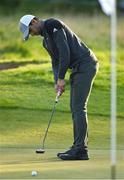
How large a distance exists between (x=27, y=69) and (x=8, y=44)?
872 centimetres

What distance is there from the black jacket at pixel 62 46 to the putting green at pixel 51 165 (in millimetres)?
931

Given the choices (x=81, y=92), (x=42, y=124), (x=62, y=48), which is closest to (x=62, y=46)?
(x=62, y=48)

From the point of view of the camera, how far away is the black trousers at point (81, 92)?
873 centimetres

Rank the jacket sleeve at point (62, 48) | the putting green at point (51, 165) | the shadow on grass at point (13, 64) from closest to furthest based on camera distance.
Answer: the putting green at point (51, 165) < the jacket sleeve at point (62, 48) < the shadow on grass at point (13, 64)

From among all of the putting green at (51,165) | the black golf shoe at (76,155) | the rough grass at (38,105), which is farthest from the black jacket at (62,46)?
the rough grass at (38,105)

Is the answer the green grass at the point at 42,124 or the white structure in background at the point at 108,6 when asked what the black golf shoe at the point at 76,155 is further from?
the white structure in background at the point at 108,6

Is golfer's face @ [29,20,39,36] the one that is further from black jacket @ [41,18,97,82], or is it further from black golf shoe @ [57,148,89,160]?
black golf shoe @ [57,148,89,160]

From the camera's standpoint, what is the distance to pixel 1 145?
9773 millimetres

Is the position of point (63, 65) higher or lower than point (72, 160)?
higher

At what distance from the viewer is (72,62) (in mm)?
8773

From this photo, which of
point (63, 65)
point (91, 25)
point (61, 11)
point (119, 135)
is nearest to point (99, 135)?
point (119, 135)

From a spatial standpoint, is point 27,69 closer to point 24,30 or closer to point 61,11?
point 24,30

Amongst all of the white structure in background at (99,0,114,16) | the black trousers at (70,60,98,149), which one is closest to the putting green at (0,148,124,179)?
the black trousers at (70,60,98,149)

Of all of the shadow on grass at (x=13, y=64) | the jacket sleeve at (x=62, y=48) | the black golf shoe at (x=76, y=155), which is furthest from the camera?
the shadow on grass at (x=13, y=64)
